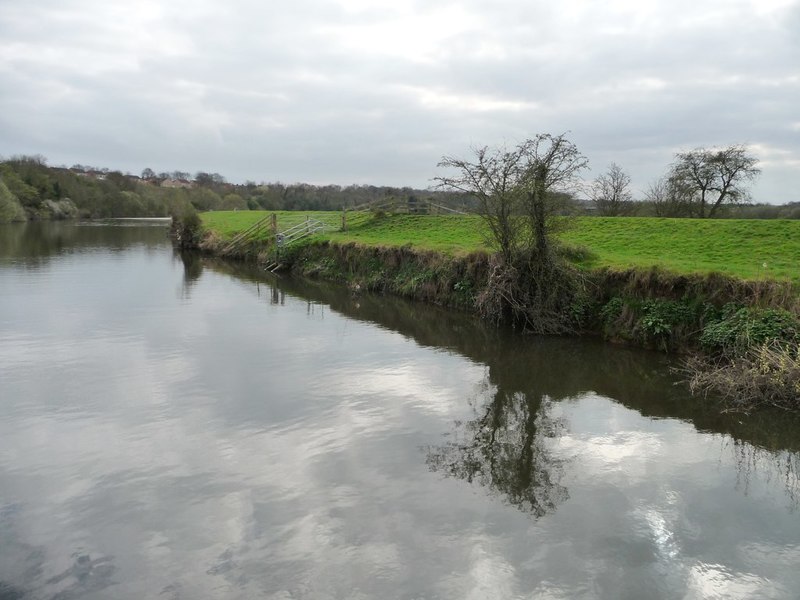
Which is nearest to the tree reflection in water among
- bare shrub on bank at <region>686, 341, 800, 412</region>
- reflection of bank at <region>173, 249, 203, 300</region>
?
bare shrub on bank at <region>686, 341, 800, 412</region>

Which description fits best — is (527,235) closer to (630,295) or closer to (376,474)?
(630,295)

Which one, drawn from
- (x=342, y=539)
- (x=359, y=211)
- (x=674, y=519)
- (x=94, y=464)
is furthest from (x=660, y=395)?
(x=359, y=211)

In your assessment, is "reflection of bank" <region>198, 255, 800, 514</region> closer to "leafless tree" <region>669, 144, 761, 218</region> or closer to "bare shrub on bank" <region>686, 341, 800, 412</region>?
"bare shrub on bank" <region>686, 341, 800, 412</region>

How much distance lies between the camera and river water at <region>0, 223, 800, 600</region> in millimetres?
6207

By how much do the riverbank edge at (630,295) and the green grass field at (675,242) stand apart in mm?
526

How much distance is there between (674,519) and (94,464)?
8.22 meters

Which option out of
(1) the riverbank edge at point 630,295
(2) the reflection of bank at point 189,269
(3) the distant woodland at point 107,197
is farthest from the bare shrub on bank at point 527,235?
(3) the distant woodland at point 107,197

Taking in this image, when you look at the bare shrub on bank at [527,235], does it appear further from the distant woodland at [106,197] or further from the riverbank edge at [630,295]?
the distant woodland at [106,197]

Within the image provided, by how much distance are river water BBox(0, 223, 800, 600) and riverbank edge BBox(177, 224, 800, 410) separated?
41.6 inches

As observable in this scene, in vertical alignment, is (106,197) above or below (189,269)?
above

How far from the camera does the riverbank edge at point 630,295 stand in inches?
534

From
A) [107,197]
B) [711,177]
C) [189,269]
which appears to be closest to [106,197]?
[107,197]

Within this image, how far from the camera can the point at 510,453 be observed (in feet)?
30.4

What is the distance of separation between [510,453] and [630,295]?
8.94m
